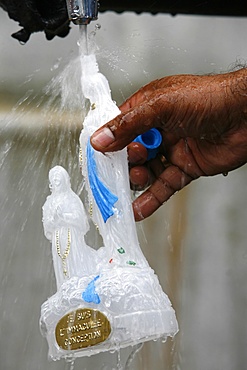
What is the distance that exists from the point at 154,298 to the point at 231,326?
47.0 inches

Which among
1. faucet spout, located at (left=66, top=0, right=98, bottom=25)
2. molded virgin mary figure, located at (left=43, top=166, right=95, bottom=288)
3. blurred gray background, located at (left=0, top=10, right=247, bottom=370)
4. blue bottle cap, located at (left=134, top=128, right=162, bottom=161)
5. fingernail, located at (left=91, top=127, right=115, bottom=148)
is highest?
faucet spout, located at (left=66, top=0, right=98, bottom=25)

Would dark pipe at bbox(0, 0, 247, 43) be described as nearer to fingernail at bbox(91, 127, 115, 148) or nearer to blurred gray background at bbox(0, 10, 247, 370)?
blurred gray background at bbox(0, 10, 247, 370)

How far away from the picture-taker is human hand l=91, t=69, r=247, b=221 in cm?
116

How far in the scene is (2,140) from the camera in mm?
2062

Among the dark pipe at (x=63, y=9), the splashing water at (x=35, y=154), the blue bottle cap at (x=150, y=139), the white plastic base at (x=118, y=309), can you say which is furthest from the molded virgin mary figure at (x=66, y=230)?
the dark pipe at (x=63, y=9)

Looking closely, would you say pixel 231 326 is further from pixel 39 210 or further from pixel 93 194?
pixel 93 194

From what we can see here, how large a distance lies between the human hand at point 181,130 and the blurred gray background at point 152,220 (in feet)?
1.65

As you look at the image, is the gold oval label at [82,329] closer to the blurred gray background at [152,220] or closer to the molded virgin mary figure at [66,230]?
the molded virgin mary figure at [66,230]

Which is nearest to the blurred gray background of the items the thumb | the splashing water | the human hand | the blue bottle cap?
the splashing water

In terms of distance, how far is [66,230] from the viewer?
1.14 m

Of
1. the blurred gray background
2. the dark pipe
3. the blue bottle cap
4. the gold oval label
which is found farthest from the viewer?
the blurred gray background

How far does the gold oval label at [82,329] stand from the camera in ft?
3.50

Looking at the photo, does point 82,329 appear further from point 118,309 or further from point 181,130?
point 181,130

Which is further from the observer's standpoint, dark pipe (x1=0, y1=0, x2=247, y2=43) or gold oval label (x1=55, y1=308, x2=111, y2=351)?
dark pipe (x1=0, y1=0, x2=247, y2=43)
